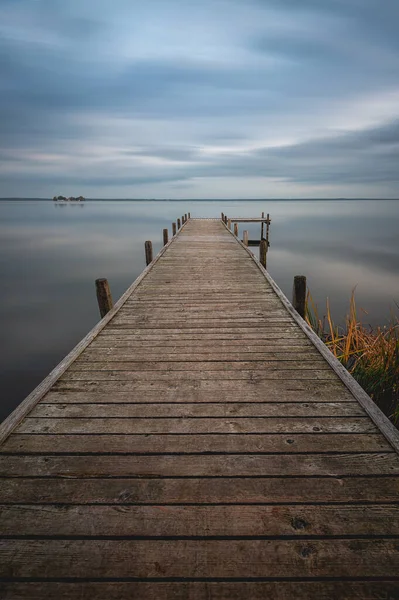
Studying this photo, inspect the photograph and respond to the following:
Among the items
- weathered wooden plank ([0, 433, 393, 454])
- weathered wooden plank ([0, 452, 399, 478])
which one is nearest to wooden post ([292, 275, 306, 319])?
weathered wooden plank ([0, 433, 393, 454])

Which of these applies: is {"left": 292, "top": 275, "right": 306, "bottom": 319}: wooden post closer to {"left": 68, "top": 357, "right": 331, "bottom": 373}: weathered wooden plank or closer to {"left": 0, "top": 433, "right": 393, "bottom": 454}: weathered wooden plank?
{"left": 68, "top": 357, "right": 331, "bottom": 373}: weathered wooden plank

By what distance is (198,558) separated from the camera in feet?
5.36

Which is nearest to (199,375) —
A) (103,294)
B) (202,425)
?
(202,425)

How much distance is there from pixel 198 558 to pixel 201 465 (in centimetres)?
57

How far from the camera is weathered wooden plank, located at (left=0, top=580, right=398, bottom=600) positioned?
1499 mm

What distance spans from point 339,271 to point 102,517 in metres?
19.7

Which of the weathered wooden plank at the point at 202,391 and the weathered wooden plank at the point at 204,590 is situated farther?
the weathered wooden plank at the point at 202,391

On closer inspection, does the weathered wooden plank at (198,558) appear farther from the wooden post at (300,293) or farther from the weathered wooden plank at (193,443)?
the wooden post at (300,293)

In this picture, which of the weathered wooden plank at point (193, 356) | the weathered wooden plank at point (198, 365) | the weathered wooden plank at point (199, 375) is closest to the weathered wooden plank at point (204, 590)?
the weathered wooden plank at point (199, 375)

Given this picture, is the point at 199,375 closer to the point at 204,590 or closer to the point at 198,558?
the point at 198,558

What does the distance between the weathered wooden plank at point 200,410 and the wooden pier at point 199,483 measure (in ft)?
0.05

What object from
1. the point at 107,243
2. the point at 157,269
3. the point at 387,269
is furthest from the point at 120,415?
the point at 107,243

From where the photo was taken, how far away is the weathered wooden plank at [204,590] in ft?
4.92

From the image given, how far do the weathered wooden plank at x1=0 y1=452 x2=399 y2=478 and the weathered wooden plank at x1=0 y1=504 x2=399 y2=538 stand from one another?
0.24 m
